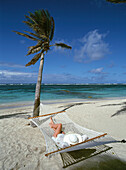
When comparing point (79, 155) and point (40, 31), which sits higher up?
point (40, 31)

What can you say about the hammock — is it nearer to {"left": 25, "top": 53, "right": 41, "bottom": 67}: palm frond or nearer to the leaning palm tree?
the leaning palm tree

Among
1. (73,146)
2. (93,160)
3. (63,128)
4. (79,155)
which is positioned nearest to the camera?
(73,146)

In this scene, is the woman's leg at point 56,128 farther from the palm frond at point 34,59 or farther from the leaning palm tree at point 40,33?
the palm frond at point 34,59

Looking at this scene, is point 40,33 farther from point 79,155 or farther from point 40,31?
point 79,155

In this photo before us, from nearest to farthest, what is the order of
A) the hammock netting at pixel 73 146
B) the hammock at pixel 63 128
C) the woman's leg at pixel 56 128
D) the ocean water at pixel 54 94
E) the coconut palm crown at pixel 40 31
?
the hammock netting at pixel 73 146, the hammock at pixel 63 128, the woman's leg at pixel 56 128, the coconut palm crown at pixel 40 31, the ocean water at pixel 54 94

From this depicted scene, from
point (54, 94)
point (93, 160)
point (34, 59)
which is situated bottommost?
point (54, 94)

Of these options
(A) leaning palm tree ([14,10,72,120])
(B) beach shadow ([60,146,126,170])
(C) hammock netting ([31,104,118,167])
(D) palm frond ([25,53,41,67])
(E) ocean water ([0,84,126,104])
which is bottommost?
(E) ocean water ([0,84,126,104])

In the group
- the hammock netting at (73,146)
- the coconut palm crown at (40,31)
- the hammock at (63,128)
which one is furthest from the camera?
the coconut palm crown at (40,31)

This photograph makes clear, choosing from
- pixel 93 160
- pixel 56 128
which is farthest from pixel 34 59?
pixel 93 160

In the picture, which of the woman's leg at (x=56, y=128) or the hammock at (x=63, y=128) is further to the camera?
the woman's leg at (x=56, y=128)

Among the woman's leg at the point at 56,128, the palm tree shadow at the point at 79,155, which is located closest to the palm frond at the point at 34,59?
the woman's leg at the point at 56,128

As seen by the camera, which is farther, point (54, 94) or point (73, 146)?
point (54, 94)

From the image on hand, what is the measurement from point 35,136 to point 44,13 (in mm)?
4385

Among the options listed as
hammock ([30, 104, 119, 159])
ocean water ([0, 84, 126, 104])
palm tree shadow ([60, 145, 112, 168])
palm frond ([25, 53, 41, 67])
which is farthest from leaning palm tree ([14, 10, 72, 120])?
ocean water ([0, 84, 126, 104])
